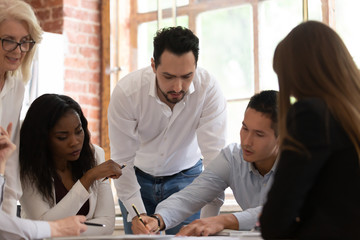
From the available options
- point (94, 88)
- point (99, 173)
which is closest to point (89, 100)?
point (94, 88)

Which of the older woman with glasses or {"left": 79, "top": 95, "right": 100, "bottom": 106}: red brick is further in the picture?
{"left": 79, "top": 95, "right": 100, "bottom": 106}: red brick

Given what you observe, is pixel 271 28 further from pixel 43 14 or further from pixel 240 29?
pixel 43 14

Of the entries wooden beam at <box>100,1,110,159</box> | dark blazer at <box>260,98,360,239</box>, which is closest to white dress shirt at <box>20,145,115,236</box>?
dark blazer at <box>260,98,360,239</box>

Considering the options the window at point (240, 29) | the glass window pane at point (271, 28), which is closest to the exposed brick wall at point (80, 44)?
the window at point (240, 29)

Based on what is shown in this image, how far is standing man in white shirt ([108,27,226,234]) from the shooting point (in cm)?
265

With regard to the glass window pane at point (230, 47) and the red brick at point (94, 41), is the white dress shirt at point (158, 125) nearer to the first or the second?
the glass window pane at point (230, 47)

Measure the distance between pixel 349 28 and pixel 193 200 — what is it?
1.50 m

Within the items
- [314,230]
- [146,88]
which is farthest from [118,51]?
[314,230]

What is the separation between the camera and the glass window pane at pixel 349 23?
3.22 metres

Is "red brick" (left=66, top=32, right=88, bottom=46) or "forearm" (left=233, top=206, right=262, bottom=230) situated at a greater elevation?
"red brick" (left=66, top=32, right=88, bottom=46)

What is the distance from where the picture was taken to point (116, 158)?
2.68 m

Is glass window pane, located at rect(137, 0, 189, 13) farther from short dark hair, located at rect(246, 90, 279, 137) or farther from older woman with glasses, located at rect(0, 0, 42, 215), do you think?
older woman with glasses, located at rect(0, 0, 42, 215)

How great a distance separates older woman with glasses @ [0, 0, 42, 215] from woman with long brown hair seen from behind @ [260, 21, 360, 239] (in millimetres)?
1139

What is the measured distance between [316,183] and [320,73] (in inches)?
9.2
